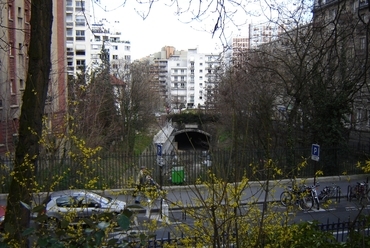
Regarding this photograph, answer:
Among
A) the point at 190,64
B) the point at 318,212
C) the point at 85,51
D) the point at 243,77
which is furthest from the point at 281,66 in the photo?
the point at 190,64

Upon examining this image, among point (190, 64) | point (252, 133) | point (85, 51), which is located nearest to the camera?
point (252, 133)

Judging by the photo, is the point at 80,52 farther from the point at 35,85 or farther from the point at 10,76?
the point at 35,85

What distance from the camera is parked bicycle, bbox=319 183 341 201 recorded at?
13.4 metres

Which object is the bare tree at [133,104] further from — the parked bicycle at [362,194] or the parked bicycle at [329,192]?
the parked bicycle at [362,194]

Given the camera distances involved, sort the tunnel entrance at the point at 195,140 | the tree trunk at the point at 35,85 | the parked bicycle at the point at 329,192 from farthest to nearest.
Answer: the tunnel entrance at the point at 195,140, the parked bicycle at the point at 329,192, the tree trunk at the point at 35,85

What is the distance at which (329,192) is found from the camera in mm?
13758

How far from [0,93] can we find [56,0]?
25.6 ft

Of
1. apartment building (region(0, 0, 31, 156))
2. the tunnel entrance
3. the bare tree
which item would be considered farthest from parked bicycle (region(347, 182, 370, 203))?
the bare tree

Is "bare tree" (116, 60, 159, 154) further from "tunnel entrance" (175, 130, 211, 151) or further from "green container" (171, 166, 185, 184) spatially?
"green container" (171, 166, 185, 184)

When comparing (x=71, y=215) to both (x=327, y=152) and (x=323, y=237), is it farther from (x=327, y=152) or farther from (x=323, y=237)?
(x=327, y=152)

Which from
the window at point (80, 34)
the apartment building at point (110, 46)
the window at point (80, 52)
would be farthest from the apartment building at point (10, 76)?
the window at point (80, 52)

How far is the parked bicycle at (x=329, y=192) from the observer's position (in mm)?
13406

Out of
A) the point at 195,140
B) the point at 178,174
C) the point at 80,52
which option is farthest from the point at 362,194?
the point at 80,52

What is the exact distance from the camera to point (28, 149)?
4938 millimetres
